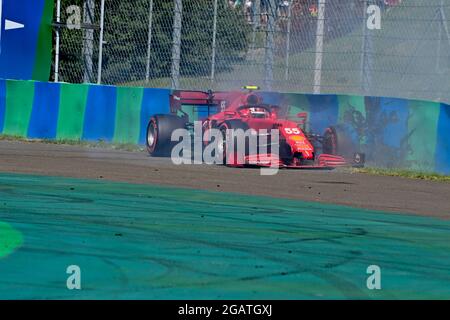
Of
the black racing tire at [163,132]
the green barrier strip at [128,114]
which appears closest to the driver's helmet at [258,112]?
the black racing tire at [163,132]

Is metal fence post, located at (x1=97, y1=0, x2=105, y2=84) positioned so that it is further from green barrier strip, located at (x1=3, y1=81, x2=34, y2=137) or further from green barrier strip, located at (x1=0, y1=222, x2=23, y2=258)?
green barrier strip, located at (x1=0, y1=222, x2=23, y2=258)

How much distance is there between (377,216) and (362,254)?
2405mm

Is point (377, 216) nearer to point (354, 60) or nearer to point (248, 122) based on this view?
point (248, 122)

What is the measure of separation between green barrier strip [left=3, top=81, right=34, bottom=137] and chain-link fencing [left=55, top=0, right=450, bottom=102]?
150 centimetres

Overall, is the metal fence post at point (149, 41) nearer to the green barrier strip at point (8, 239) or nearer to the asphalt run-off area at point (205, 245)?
the asphalt run-off area at point (205, 245)

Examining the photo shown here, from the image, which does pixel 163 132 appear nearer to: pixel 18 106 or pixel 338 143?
pixel 338 143

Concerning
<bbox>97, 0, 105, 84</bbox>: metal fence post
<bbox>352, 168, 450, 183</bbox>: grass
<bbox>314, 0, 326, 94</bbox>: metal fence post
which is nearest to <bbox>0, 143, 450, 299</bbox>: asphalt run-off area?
<bbox>352, 168, 450, 183</bbox>: grass

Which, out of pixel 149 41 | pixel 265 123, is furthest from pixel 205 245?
pixel 149 41

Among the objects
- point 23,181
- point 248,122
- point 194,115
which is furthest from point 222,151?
point 23,181

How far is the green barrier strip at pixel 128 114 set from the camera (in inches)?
712

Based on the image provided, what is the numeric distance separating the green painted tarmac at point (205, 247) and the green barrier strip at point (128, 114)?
733 centimetres

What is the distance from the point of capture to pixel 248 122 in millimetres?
14961

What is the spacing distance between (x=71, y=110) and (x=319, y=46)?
17.5ft

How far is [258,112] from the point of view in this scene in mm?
15523
